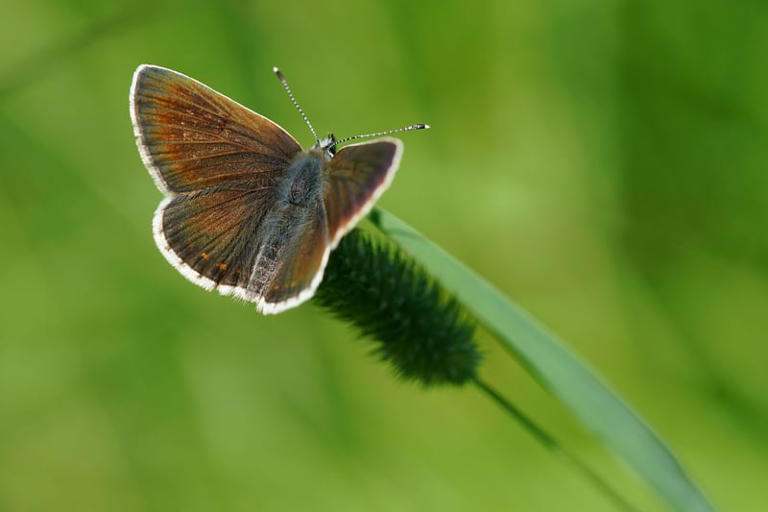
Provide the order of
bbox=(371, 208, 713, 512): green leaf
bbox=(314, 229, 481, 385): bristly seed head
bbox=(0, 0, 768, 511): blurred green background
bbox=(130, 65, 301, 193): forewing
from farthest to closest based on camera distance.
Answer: bbox=(0, 0, 768, 511): blurred green background
bbox=(130, 65, 301, 193): forewing
bbox=(314, 229, 481, 385): bristly seed head
bbox=(371, 208, 713, 512): green leaf

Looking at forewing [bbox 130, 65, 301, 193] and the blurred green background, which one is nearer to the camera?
forewing [bbox 130, 65, 301, 193]

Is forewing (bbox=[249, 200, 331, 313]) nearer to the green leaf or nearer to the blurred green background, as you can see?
the green leaf

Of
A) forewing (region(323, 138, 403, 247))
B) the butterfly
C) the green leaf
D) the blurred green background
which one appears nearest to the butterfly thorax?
the butterfly

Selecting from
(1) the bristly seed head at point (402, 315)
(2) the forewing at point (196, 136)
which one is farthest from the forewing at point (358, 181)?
(2) the forewing at point (196, 136)

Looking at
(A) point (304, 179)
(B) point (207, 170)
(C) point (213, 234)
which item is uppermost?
(A) point (304, 179)

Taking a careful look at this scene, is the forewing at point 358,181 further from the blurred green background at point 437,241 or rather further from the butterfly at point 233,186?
the blurred green background at point 437,241

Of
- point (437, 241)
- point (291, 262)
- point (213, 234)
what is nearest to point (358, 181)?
point (291, 262)

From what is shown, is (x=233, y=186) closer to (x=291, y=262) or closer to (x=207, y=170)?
(x=207, y=170)
